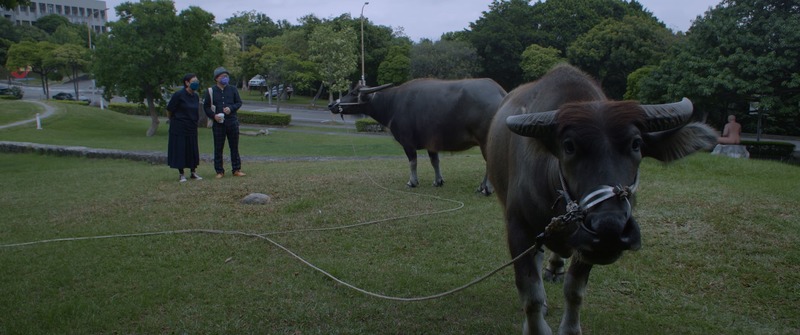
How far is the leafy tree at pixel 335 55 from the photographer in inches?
1769

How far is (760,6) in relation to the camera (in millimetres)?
21719

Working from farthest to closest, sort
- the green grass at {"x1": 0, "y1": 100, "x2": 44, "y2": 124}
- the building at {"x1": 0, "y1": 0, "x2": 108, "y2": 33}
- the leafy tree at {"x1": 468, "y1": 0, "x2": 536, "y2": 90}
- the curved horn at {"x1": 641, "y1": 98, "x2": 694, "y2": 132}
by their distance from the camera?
1. the building at {"x1": 0, "y1": 0, "x2": 108, "y2": 33}
2. the leafy tree at {"x1": 468, "y1": 0, "x2": 536, "y2": 90}
3. the green grass at {"x1": 0, "y1": 100, "x2": 44, "y2": 124}
4. the curved horn at {"x1": 641, "y1": 98, "x2": 694, "y2": 132}

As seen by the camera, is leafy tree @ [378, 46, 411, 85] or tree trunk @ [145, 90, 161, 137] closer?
tree trunk @ [145, 90, 161, 137]

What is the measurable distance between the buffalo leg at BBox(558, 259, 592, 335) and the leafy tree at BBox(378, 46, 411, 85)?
135 feet

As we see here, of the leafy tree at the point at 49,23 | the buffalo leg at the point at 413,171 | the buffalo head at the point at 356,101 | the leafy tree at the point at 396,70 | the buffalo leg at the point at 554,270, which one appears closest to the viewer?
the buffalo leg at the point at 554,270

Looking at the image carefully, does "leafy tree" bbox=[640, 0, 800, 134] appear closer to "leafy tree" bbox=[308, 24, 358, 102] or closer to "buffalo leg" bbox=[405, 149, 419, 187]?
"buffalo leg" bbox=[405, 149, 419, 187]

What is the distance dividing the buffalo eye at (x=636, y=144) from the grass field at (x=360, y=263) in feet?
6.35

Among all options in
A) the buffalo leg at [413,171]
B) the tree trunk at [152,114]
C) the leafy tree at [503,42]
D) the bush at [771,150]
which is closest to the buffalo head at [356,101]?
the buffalo leg at [413,171]

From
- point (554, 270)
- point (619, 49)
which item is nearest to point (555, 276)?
point (554, 270)

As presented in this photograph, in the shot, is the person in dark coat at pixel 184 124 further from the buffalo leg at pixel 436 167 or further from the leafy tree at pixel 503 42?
the leafy tree at pixel 503 42

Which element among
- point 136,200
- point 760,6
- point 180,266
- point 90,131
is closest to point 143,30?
point 90,131

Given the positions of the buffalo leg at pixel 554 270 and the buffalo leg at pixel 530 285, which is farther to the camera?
the buffalo leg at pixel 554 270

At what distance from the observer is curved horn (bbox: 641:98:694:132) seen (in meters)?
2.99

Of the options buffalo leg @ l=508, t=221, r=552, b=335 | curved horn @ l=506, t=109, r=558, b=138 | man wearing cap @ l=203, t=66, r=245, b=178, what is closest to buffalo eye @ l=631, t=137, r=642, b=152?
curved horn @ l=506, t=109, r=558, b=138
